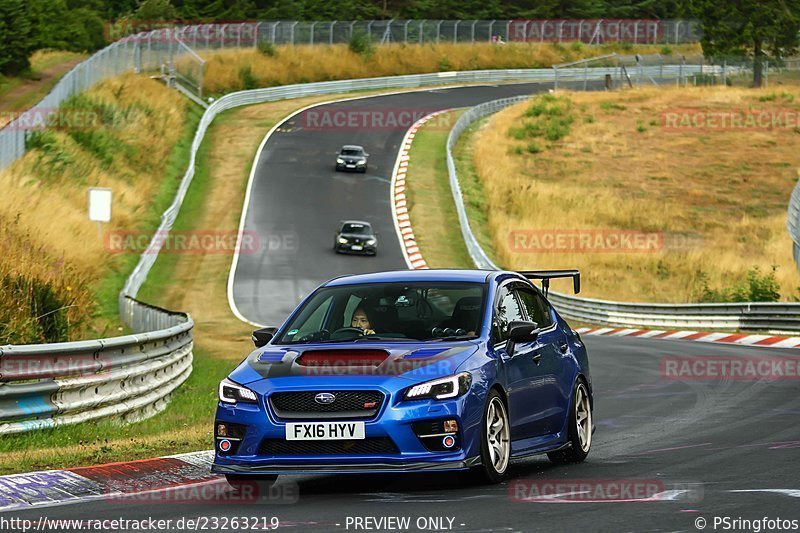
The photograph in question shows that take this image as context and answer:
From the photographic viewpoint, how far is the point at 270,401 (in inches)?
350

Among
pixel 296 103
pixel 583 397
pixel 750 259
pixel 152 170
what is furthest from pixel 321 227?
pixel 583 397

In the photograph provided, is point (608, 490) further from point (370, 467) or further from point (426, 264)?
point (426, 264)

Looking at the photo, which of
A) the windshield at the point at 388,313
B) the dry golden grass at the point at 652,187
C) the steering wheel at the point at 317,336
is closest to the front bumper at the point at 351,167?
the dry golden grass at the point at 652,187

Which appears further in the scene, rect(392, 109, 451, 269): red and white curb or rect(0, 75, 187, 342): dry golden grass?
rect(392, 109, 451, 269): red and white curb

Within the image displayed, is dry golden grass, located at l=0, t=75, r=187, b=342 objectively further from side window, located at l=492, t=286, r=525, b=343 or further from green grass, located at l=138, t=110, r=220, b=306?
side window, located at l=492, t=286, r=525, b=343

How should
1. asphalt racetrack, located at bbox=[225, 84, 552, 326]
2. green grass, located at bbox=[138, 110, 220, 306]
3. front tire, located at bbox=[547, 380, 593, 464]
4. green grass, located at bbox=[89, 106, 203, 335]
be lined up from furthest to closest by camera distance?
asphalt racetrack, located at bbox=[225, 84, 552, 326], green grass, located at bbox=[138, 110, 220, 306], green grass, located at bbox=[89, 106, 203, 335], front tire, located at bbox=[547, 380, 593, 464]

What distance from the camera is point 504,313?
10.3 metres

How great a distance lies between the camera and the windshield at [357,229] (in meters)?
44.3

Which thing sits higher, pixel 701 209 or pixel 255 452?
pixel 255 452

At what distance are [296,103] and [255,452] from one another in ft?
218

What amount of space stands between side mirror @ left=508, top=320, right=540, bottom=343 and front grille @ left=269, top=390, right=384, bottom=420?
1448 mm

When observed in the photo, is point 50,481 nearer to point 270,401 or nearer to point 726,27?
point 270,401

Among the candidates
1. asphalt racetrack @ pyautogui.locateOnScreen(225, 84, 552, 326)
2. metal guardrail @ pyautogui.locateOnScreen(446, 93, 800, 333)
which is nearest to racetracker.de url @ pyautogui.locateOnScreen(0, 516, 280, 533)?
metal guardrail @ pyautogui.locateOnScreen(446, 93, 800, 333)

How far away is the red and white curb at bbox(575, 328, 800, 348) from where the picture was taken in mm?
27312
